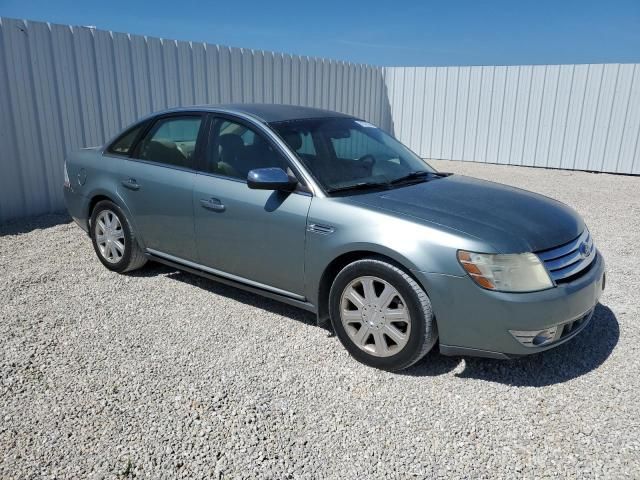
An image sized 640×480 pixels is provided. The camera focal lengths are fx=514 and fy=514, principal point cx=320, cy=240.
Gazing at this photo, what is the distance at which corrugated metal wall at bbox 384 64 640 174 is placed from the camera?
11703 mm

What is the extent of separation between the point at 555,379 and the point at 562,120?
10.6m

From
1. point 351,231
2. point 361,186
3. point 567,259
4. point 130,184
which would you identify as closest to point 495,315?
point 567,259

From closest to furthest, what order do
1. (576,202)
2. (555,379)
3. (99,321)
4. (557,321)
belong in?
(557,321) < (555,379) < (99,321) < (576,202)

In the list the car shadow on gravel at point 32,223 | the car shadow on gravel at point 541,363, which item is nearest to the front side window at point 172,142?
the car shadow on gravel at point 541,363

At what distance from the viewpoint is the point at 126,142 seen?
4816 millimetres

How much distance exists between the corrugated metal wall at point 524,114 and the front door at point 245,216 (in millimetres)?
10520

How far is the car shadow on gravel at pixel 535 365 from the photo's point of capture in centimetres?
326

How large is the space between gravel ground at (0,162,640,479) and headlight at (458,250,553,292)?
0.71 metres

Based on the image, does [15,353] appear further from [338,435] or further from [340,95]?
[340,95]

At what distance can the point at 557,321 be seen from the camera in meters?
2.96

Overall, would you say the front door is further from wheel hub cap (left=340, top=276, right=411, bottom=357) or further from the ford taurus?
wheel hub cap (left=340, top=276, right=411, bottom=357)

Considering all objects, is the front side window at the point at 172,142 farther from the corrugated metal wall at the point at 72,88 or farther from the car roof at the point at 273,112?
the corrugated metal wall at the point at 72,88

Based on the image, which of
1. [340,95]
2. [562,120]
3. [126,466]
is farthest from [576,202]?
[126,466]

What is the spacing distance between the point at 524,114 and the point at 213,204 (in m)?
10.8
